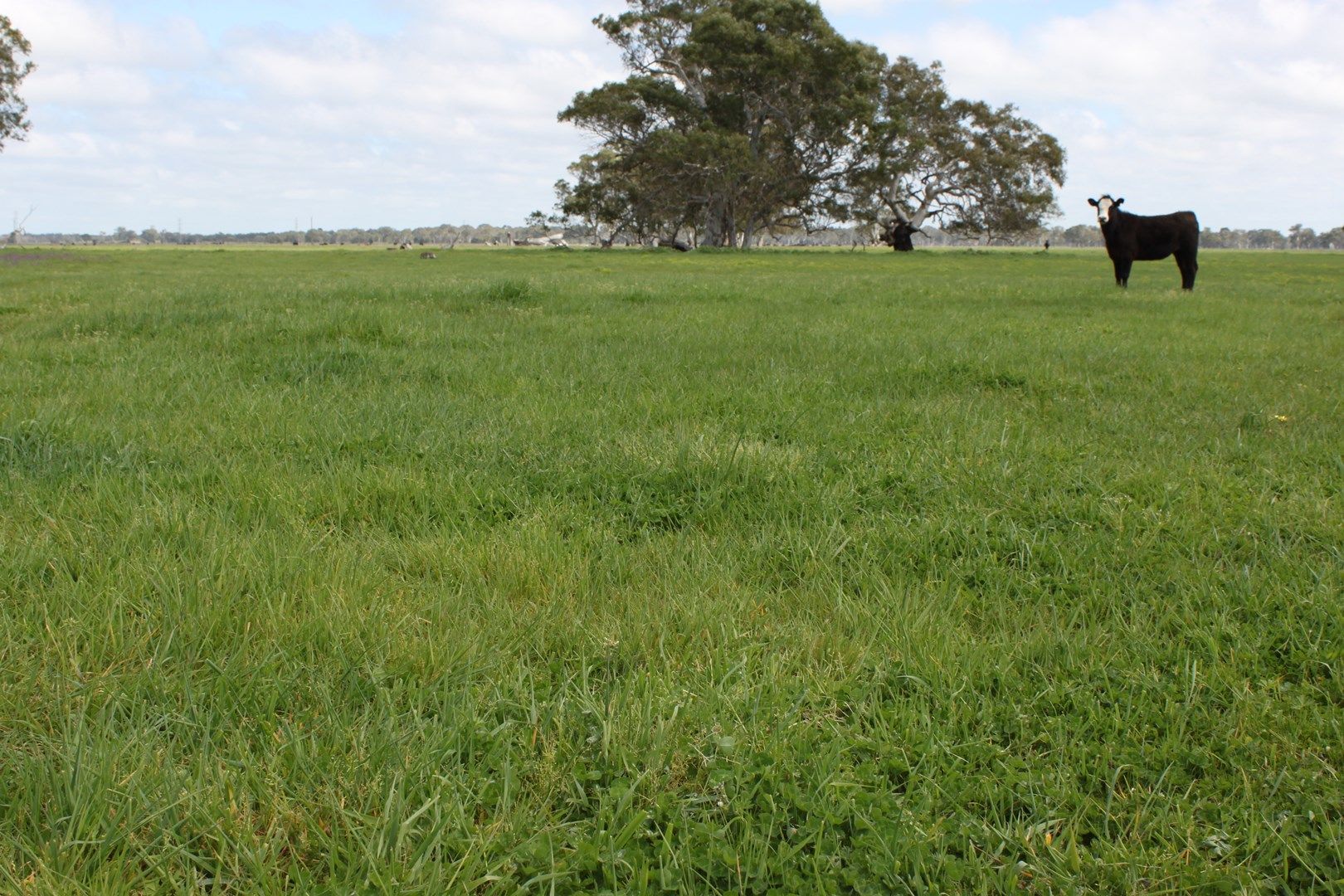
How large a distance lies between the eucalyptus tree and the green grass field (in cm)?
4368

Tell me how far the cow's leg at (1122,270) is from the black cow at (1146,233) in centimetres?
3

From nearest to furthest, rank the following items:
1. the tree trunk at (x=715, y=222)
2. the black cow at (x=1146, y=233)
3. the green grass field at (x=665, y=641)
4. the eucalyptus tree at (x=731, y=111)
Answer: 1. the green grass field at (x=665, y=641)
2. the black cow at (x=1146, y=233)
3. the eucalyptus tree at (x=731, y=111)
4. the tree trunk at (x=715, y=222)

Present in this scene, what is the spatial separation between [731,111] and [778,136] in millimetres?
3603

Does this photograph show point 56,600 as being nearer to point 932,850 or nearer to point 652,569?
point 652,569

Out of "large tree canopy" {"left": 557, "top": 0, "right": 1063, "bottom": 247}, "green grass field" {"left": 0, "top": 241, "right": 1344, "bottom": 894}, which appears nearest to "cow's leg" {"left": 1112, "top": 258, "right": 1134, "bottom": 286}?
"green grass field" {"left": 0, "top": 241, "right": 1344, "bottom": 894}

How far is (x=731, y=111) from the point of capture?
2067 inches

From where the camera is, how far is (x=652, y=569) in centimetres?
339

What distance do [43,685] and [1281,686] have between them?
3591 millimetres

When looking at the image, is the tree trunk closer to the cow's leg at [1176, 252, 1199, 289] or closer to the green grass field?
the cow's leg at [1176, 252, 1199, 289]

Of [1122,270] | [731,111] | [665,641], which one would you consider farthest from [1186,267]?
[731,111]

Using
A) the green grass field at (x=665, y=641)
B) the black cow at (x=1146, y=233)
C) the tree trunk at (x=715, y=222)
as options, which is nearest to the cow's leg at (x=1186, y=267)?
the black cow at (x=1146, y=233)

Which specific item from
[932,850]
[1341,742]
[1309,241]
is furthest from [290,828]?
[1309,241]

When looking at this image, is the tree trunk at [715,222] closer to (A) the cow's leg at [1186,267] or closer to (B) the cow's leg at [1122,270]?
A: (B) the cow's leg at [1122,270]

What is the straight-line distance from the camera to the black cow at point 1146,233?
16.2m
